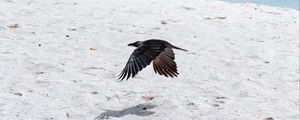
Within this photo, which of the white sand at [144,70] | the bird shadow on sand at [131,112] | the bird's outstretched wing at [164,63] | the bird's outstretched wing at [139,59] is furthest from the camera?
the white sand at [144,70]

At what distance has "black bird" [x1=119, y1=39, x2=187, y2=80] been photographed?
23.1ft

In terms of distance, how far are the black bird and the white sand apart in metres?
0.80

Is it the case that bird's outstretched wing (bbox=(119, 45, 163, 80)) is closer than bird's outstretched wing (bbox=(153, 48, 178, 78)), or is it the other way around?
bird's outstretched wing (bbox=(119, 45, 163, 80))

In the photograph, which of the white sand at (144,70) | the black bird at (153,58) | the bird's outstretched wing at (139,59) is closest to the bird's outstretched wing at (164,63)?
the black bird at (153,58)

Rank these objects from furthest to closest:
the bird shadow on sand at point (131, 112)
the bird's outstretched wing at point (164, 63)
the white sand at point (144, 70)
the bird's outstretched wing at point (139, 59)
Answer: the white sand at point (144, 70)
the bird shadow on sand at point (131, 112)
the bird's outstretched wing at point (164, 63)
the bird's outstretched wing at point (139, 59)

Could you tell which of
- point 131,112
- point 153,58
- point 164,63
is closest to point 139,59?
point 153,58

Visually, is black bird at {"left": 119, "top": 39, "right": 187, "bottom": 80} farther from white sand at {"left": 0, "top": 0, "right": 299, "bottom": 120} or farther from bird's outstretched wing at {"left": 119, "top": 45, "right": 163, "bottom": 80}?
white sand at {"left": 0, "top": 0, "right": 299, "bottom": 120}

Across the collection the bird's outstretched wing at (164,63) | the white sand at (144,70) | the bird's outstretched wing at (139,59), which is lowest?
the white sand at (144,70)

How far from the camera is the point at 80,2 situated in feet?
55.0

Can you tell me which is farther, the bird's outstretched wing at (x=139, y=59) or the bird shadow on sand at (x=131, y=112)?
the bird shadow on sand at (x=131, y=112)

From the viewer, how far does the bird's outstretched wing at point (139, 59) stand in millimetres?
6938

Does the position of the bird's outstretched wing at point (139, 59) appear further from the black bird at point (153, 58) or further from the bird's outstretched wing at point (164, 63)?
the bird's outstretched wing at point (164, 63)

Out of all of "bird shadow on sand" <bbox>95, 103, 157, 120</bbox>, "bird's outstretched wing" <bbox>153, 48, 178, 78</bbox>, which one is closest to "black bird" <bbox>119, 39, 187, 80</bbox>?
"bird's outstretched wing" <bbox>153, 48, 178, 78</bbox>

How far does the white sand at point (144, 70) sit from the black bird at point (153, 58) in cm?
80
